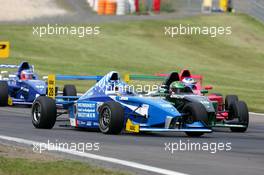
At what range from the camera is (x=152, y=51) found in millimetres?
46938

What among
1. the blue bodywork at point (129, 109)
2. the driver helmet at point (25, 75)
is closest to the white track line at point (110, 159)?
the blue bodywork at point (129, 109)

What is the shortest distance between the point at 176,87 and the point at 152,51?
1110 inches

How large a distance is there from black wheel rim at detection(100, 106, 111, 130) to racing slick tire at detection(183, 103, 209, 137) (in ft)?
5.32

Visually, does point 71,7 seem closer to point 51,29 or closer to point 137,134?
point 51,29

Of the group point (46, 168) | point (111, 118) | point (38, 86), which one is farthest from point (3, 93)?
point (46, 168)

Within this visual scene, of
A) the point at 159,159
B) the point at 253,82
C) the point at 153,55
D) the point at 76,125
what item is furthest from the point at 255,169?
the point at 153,55

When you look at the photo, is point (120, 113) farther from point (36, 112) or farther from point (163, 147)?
point (36, 112)

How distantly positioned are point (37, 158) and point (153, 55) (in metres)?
33.2

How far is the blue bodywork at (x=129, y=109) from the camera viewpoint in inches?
676

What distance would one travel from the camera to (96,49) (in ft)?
152

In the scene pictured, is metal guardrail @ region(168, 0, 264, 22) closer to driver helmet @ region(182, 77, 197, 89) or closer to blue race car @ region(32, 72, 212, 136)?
driver helmet @ region(182, 77, 197, 89)

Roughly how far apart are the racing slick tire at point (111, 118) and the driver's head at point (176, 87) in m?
2.02

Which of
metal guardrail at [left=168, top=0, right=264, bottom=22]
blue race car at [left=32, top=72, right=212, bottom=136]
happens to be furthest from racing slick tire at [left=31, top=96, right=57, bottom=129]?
metal guardrail at [left=168, top=0, right=264, bottom=22]

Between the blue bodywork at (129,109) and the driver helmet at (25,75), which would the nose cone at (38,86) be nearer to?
the driver helmet at (25,75)
